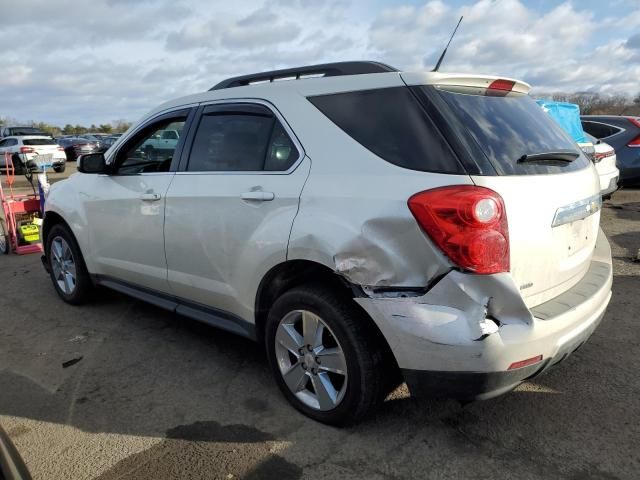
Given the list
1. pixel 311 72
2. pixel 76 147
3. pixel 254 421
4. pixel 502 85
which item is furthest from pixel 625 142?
pixel 76 147

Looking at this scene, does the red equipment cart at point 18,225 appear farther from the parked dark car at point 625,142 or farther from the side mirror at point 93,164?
the parked dark car at point 625,142

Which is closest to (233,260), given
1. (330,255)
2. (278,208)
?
(278,208)

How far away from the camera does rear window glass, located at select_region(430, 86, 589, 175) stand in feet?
7.88

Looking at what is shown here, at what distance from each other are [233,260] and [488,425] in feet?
5.51

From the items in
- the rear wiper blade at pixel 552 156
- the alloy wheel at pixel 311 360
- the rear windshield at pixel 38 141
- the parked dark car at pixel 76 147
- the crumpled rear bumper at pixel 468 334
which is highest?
the rear wiper blade at pixel 552 156

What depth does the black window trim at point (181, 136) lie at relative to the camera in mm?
3570

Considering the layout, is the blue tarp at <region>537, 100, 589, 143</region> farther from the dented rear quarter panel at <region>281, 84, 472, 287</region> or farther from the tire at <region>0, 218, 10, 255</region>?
the tire at <region>0, 218, 10, 255</region>

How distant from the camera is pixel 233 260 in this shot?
10.1 ft

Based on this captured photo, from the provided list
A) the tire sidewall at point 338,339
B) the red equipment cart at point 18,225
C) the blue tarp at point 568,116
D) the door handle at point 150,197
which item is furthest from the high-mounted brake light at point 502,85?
the red equipment cart at point 18,225

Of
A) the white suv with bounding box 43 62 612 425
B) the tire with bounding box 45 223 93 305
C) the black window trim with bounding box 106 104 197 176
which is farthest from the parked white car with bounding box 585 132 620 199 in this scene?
the tire with bounding box 45 223 93 305

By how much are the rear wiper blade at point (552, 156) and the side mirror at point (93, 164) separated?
3.14 m

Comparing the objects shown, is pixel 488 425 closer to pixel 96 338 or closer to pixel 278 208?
pixel 278 208

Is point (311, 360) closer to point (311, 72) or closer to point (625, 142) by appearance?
point (311, 72)

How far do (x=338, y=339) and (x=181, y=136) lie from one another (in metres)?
1.93
